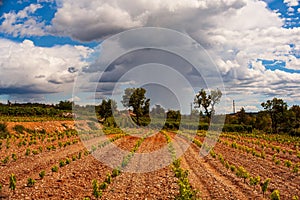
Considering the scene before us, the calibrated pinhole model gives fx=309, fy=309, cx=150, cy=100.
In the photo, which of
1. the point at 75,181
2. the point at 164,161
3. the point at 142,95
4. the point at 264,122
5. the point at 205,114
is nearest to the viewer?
the point at 75,181

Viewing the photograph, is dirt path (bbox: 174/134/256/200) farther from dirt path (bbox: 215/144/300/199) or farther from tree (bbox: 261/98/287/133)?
tree (bbox: 261/98/287/133)

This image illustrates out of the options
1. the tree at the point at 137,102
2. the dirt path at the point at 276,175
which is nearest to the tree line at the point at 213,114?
the tree at the point at 137,102

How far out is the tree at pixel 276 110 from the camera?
215ft

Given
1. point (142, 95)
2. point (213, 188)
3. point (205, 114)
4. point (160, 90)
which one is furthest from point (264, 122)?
point (213, 188)

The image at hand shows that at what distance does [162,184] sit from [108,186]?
6.58ft

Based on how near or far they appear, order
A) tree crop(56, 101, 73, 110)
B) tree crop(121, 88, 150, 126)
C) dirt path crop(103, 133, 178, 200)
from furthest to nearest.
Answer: tree crop(56, 101, 73, 110)
tree crop(121, 88, 150, 126)
dirt path crop(103, 133, 178, 200)

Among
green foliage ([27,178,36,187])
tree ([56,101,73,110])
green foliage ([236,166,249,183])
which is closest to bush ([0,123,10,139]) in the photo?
green foliage ([27,178,36,187])

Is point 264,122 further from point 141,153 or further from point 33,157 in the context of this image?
point 33,157

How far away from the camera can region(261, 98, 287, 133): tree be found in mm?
65562

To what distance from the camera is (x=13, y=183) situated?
1021cm

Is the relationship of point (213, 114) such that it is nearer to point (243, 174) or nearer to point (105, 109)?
point (105, 109)

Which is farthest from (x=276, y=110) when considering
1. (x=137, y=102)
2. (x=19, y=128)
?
(x=19, y=128)

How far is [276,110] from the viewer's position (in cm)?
6606

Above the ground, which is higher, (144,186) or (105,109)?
(105,109)
